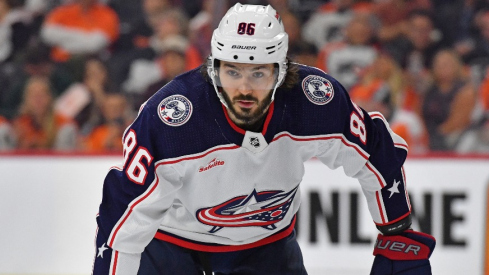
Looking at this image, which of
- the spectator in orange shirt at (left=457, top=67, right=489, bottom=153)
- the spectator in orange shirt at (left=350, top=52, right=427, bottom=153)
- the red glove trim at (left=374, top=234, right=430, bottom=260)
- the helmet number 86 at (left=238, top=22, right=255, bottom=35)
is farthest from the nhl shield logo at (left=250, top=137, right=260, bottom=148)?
the spectator in orange shirt at (left=457, top=67, right=489, bottom=153)

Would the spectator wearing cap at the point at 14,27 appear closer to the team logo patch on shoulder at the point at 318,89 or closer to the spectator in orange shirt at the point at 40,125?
the spectator in orange shirt at the point at 40,125

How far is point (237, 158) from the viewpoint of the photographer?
2.40 metres

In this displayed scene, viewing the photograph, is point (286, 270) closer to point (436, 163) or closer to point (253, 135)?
point (253, 135)

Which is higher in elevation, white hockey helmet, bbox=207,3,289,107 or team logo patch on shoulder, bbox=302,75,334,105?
white hockey helmet, bbox=207,3,289,107

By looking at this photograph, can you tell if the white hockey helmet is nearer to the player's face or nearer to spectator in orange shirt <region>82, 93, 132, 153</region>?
the player's face

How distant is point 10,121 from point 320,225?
1834 mm

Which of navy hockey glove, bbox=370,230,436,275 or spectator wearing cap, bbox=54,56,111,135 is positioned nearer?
navy hockey glove, bbox=370,230,436,275

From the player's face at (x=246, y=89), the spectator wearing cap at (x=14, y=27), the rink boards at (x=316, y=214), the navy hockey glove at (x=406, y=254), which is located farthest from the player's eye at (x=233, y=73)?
the spectator wearing cap at (x=14, y=27)

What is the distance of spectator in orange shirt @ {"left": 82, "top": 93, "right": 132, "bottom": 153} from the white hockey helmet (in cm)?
210

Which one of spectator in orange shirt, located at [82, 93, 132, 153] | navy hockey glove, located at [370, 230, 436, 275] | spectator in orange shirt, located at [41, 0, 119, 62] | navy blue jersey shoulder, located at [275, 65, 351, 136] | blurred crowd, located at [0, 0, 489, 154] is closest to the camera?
navy blue jersey shoulder, located at [275, 65, 351, 136]

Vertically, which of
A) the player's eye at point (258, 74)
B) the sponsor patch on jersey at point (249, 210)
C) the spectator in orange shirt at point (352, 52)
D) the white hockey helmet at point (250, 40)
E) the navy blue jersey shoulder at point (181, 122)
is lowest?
the sponsor patch on jersey at point (249, 210)

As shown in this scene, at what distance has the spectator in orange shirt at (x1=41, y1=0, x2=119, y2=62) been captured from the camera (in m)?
4.71

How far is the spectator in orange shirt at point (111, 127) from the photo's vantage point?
14.4 ft

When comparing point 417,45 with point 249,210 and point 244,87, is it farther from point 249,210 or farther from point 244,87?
point 244,87
